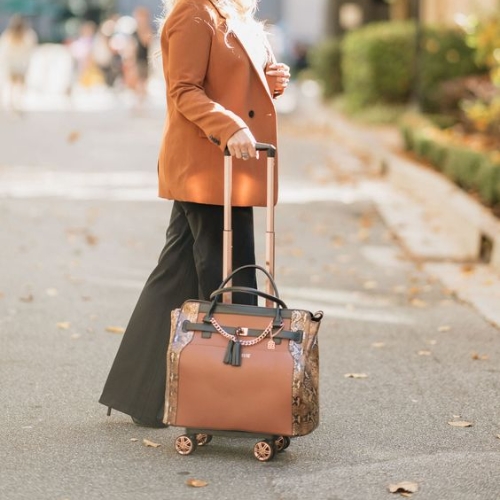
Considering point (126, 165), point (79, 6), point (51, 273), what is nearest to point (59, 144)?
point (126, 165)

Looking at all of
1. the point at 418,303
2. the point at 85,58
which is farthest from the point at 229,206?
the point at 85,58

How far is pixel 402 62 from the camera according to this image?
23703 millimetres

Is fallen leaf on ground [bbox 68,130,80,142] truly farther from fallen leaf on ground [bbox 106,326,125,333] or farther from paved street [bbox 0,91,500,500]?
fallen leaf on ground [bbox 106,326,125,333]

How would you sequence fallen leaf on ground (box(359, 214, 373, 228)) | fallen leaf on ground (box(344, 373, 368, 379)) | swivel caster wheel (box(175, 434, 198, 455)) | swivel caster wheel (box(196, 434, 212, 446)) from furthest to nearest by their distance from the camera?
fallen leaf on ground (box(359, 214, 373, 228)) → fallen leaf on ground (box(344, 373, 368, 379)) → swivel caster wheel (box(196, 434, 212, 446)) → swivel caster wheel (box(175, 434, 198, 455))

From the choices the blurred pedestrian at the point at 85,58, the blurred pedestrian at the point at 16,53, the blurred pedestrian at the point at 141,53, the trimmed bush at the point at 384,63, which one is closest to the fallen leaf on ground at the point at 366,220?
the trimmed bush at the point at 384,63

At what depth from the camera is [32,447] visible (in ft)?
17.0

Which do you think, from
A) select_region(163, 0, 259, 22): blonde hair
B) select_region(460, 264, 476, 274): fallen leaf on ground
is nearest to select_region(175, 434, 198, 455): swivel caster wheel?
select_region(163, 0, 259, 22): blonde hair

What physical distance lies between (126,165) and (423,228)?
6.73 metres

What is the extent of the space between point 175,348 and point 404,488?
0.96 meters

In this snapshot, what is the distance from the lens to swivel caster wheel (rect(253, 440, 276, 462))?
4.94 m

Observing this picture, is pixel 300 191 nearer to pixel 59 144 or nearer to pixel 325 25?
pixel 59 144

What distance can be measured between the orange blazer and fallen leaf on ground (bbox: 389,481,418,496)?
4.01 ft

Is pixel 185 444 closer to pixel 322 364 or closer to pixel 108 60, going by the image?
pixel 322 364

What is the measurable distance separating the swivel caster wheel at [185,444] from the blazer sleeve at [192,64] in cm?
110
